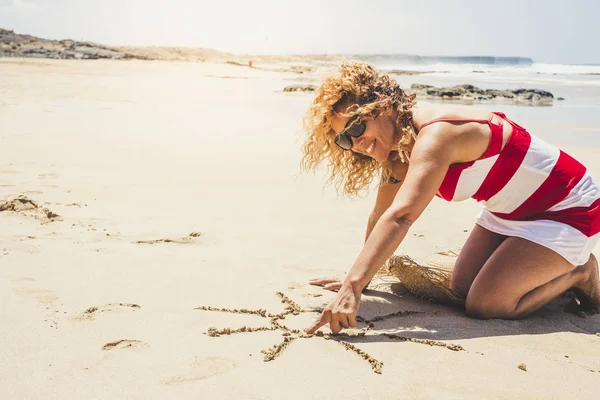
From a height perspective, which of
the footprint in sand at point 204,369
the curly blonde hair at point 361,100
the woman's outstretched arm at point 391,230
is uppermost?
the curly blonde hair at point 361,100

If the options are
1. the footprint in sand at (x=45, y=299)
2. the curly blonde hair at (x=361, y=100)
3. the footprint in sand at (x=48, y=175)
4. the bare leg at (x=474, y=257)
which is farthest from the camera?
the footprint in sand at (x=48, y=175)

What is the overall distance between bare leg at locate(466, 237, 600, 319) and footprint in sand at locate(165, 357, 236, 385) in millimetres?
1422

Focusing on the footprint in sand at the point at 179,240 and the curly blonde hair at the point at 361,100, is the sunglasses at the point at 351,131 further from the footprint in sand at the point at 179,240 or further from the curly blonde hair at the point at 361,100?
the footprint in sand at the point at 179,240

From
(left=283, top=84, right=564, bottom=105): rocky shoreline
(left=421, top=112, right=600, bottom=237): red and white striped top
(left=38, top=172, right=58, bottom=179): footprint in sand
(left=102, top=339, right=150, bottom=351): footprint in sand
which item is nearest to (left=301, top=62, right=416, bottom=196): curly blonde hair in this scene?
(left=421, top=112, right=600, bottom=237): red and white striped top

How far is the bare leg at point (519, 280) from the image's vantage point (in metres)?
3.00

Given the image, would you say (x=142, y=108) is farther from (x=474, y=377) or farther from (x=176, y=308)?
(x=474, y=377)

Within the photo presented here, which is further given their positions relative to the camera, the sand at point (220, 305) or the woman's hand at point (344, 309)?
the woman's hand at point (344, 309)

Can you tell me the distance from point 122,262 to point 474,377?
7.12 ft

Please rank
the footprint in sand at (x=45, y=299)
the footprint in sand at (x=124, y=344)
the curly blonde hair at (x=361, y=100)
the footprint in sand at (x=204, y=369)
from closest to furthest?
the footprint in sand at (x=204, y=369) → the footprint in sand at (x=124, y=344) → the footprint in sand at (x=45, y=299) → the curly blonde hair at (x=361, y=100)

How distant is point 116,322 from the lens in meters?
2.72

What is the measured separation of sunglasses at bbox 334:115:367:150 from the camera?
2.83 m

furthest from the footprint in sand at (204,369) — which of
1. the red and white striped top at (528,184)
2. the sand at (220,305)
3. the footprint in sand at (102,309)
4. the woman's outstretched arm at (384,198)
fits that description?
the red and white striped top at (528,184)

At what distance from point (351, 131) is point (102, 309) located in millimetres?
1497

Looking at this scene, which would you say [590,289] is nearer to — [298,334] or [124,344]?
[298,334]
